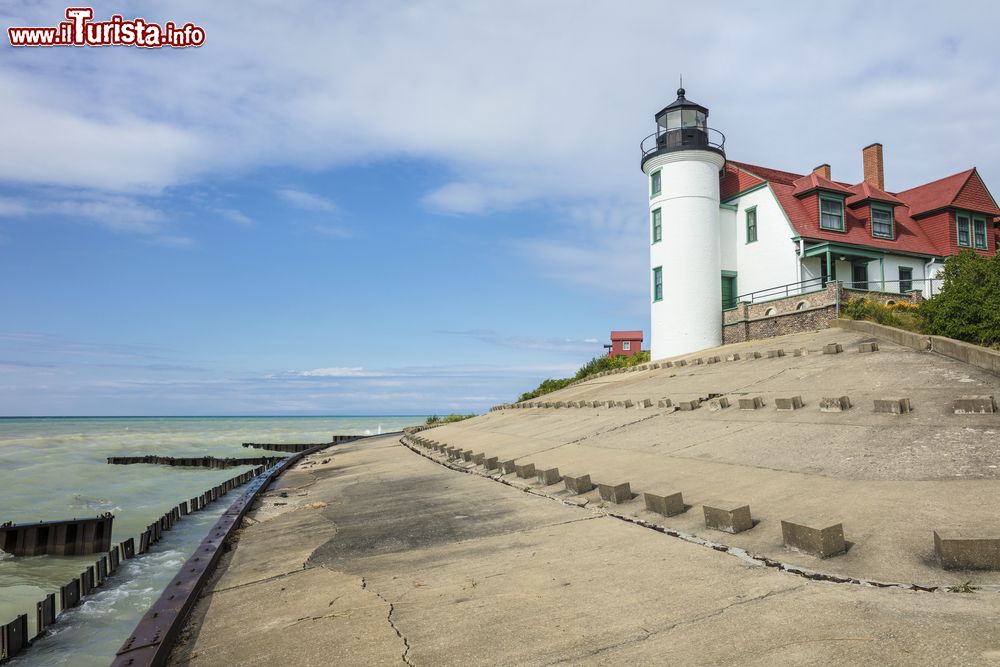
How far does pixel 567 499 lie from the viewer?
8.22 metres

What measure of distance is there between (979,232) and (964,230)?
Answer: 58.3 inches

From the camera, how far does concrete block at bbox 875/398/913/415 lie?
880cm

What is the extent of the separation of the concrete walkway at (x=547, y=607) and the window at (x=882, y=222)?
3022 cm

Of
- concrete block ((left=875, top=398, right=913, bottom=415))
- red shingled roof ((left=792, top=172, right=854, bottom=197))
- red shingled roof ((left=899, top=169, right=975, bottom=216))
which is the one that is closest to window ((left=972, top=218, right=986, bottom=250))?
red shingled roof ((left=899, top=169, right=975, bottom=216))

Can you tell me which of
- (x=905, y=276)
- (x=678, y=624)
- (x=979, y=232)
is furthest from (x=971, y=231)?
(x=678, y=624)

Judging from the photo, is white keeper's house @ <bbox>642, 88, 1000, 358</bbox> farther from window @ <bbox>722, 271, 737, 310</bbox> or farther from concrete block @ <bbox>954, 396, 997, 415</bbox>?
concrete block @ <bbox>954, 396, 997, 415</bbox>

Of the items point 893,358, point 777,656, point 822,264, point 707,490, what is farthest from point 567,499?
point 822,264

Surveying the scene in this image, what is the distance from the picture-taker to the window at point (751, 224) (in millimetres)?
30703

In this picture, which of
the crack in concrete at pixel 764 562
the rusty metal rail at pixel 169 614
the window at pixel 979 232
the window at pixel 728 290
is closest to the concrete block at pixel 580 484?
the crack in concrete at pixel 764 562

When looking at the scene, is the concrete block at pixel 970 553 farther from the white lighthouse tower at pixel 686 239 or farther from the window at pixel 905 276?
the window at pixel 905 276

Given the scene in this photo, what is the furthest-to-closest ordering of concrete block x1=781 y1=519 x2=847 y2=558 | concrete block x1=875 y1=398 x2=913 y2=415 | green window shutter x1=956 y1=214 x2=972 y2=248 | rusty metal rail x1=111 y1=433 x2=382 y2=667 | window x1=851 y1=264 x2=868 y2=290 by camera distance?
green window shutter x1=956 y1=214 x2=972 y2=248
window x1=851 y1=264 x2=868 y2=290
concrete block x1=875 y1=398 x2=913 y2=415
concrete block x1=781 y1=519 x2=847 y2=558
rusty metal rail x1=111 y1=433 x2=382 y2=667

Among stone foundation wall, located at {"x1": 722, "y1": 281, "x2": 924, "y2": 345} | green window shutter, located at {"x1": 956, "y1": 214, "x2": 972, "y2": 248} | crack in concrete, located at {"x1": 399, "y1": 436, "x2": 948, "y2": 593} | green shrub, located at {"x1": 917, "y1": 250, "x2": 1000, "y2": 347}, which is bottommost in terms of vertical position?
crack in concrete, located at {"x1": 399, "y1": 436, "x2": 948, "y2": 593}

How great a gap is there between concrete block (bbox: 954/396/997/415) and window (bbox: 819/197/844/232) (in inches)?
921

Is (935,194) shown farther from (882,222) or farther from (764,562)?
(764,562)
